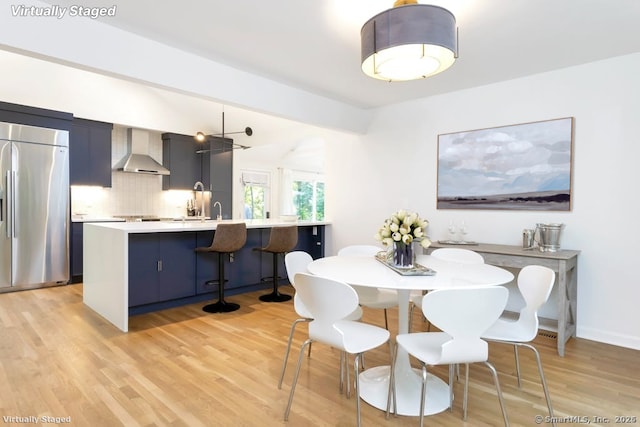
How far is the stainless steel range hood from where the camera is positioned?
616cm

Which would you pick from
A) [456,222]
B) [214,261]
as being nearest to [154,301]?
[214,261]

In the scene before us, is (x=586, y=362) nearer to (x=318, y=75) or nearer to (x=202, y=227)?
(x=318, y=75)

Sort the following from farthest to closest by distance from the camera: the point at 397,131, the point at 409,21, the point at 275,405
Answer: the point at 397,131, the point at 275,405, the point at 409,21

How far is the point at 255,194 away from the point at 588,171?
6407mm

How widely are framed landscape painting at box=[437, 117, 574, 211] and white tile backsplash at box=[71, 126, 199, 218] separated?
5135 mm

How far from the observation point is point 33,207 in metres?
4.91

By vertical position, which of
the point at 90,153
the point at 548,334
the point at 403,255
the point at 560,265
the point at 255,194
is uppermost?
the point at 90,153

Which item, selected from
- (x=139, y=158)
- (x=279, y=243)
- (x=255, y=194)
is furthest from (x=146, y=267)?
(x=255, y=194)

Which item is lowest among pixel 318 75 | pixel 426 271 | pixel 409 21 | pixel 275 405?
pixel 275 405

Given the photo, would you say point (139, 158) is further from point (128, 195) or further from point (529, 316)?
point (529, 316)

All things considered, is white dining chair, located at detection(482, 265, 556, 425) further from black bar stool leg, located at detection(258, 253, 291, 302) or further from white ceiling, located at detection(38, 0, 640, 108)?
black bar stool leg, located at detection(258, 253, 291, 302)

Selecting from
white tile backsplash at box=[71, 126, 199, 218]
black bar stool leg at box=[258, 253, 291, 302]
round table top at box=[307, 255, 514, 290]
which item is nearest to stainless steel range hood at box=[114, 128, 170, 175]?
white tile backsplash at box=[71, 126, 199, 218]

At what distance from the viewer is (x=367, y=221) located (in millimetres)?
5047

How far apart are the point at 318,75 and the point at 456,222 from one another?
2.22m
